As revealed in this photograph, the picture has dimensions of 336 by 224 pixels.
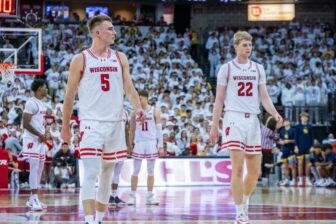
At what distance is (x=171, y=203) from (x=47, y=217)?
4042mm

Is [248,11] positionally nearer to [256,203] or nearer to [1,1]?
[1,1]

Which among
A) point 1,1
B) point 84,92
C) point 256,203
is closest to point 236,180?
point 84,92

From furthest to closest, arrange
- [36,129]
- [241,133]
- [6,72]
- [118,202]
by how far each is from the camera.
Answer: [6,72] → [118,202] → [36,129] → [241,133]

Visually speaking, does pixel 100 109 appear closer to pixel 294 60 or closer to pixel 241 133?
pixel 241 133

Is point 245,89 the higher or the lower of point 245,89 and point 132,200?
the higher

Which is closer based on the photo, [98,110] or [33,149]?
[98,110]

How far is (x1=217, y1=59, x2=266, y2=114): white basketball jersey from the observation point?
11.4 metres

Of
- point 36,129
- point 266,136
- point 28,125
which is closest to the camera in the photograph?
point 28,125

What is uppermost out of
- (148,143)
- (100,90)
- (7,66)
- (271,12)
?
(271,12)

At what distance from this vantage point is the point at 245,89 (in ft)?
37.4

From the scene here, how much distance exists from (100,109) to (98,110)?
0.09 feet

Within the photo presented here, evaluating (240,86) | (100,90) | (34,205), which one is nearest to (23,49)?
(34,205)

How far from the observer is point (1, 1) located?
69.1ft

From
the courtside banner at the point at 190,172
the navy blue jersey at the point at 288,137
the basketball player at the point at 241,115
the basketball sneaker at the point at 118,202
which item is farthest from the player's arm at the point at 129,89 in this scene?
the navy blue jersey at the point at 288,137
